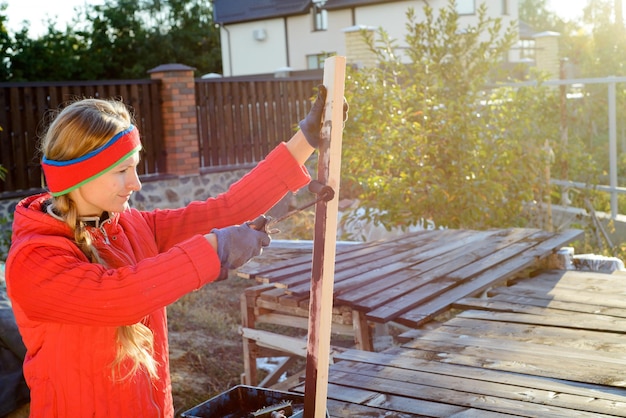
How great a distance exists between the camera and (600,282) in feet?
16.6

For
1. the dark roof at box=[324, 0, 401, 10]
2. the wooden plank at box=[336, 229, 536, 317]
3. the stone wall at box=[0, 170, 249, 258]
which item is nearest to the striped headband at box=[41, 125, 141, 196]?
the wooden plank at box=[336, 229, 536, 317]

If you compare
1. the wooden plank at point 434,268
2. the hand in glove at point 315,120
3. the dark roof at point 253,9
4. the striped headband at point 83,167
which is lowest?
the wooden plank at point 434,268

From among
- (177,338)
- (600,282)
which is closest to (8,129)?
(177,338)

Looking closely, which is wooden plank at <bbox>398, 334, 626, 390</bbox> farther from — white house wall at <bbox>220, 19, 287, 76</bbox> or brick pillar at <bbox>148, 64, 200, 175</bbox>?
white house wall at <bbox>220, 19, 287, 76</bbox>

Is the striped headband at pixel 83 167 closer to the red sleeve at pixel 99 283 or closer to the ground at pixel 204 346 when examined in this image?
the red sleeve at pixel 99 283

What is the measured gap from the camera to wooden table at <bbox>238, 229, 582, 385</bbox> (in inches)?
179

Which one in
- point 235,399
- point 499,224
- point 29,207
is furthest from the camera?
point 499,224

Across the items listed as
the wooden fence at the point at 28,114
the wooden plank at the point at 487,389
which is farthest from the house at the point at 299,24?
the wooden plank at the point at 487,389

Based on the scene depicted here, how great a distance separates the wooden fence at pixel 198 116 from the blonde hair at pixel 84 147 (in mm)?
7690

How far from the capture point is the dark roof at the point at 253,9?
32031 mm

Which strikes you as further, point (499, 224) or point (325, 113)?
point (499, 224)

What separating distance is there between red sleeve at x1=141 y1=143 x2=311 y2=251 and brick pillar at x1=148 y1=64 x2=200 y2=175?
31.7 ft

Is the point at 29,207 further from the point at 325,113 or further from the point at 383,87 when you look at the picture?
the point at 383,87

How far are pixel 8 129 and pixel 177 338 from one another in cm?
504
